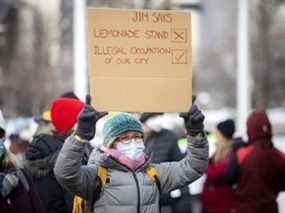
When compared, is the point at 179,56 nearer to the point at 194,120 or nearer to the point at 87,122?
the point at 194,120

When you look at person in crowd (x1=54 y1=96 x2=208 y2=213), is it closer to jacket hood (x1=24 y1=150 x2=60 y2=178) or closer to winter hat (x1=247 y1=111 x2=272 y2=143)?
jacket hood (x1=24 y1=150 x2=60 y2=178)

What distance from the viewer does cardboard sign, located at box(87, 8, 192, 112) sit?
4867 millimetres

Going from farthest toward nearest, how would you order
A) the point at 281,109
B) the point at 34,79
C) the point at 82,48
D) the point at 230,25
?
the point at 230,25
the point at 281,109
the point at 34,79
the point at 82,48

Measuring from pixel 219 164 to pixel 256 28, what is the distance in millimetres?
29707

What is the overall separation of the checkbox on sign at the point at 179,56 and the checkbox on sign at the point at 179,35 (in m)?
0.07

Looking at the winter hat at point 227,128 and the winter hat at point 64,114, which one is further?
the winter hat at point 227,128

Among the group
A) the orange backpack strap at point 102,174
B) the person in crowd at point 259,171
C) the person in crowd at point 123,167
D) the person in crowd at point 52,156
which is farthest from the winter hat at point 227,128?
the orange backpack strap at point 102,174

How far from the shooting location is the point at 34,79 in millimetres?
33375

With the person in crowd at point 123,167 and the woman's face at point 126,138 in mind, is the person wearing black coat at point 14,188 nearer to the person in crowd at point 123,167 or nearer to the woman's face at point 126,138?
the person in crowd at point 123,167

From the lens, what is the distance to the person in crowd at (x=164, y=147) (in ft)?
25.1

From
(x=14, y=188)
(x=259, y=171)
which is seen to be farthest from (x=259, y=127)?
(x=14, y=188)

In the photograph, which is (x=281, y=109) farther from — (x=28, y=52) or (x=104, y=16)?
(x=104, y=16)

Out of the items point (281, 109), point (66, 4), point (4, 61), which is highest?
point (66, 4)

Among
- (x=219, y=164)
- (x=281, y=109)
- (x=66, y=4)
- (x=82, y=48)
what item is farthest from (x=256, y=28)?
(x=219, y=164)
